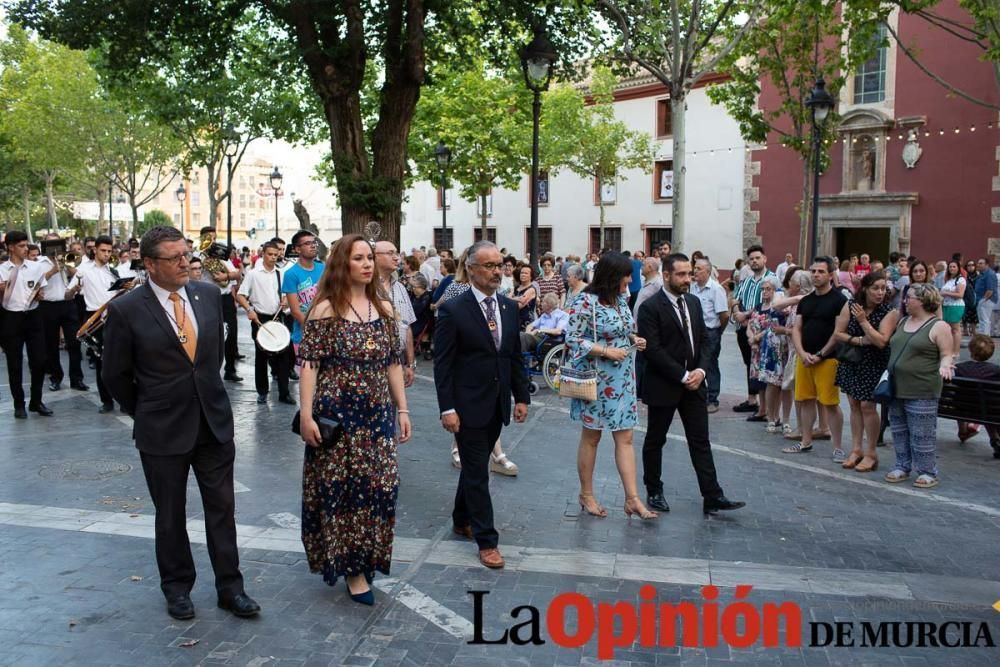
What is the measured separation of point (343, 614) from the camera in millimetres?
4539

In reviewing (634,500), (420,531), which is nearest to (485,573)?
(420,531)

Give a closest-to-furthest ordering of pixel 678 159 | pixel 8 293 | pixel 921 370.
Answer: pixel 921 370
pixel 8 293
pixel 678 159

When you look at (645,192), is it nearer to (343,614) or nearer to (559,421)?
(559,421)

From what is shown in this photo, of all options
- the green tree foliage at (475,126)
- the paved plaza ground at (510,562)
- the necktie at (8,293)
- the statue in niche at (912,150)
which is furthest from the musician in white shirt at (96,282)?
the green tree foliage at (475,126)

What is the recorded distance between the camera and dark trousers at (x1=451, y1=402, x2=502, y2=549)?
5.29 m

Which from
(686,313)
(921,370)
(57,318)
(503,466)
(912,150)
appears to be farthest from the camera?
(912,150)

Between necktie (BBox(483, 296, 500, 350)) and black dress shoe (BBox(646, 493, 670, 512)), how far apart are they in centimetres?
190

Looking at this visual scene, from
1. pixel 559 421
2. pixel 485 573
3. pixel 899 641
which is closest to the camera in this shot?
pixel 899 641

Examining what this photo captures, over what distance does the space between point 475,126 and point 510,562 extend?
2806cm

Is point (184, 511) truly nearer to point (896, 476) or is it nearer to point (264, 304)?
point (896, 476)

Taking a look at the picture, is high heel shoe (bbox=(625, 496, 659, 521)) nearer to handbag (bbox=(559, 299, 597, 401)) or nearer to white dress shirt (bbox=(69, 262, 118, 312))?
handbag (bbox=(559, 299, 597, 401))

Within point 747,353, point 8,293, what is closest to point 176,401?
point 8,293

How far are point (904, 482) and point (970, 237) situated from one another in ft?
62.9

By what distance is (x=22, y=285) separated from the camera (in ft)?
32.0
